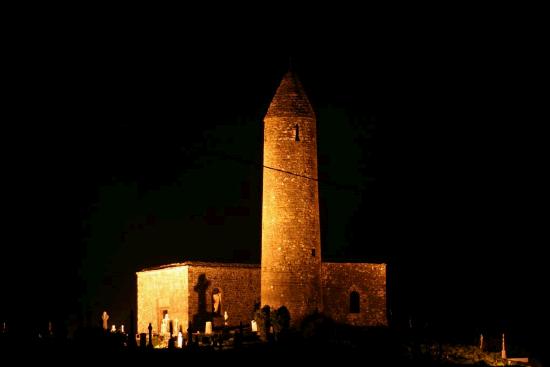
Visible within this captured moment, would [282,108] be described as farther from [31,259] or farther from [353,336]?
[31,259]

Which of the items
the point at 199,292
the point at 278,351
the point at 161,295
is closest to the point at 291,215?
the point at 199,292

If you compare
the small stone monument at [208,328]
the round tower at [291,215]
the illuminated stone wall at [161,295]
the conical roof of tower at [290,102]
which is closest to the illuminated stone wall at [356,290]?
the round tower at [291,215]

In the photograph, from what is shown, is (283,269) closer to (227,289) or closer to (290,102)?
(227,289)

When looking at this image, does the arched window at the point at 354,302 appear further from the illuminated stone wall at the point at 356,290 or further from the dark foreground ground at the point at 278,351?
the dark foreground ground at the point at 278,351


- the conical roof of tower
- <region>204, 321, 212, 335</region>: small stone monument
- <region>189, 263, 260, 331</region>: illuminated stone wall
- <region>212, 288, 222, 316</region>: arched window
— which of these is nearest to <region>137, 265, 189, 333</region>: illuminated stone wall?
<region>189, 263, 260, 331</region>: illuminated stone wall

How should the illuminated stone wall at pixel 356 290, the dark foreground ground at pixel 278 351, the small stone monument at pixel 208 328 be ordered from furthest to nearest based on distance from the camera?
the illuminated stone wall at pixel 356 290
the small stone monument at pixel 208 328
the dark foreground ground at pixel 278 351

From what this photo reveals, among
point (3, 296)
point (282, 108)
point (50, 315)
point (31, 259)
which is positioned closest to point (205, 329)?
point (282, 108)

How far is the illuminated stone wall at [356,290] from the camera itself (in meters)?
43.2

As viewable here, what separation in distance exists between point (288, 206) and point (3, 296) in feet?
63.7

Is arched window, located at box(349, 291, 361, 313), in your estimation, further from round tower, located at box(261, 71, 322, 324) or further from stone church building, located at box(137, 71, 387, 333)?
round tower, located at box(261, 71, 322, 324)

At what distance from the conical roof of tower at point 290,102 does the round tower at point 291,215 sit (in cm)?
4

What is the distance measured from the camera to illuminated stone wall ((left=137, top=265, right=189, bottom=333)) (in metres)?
41.7

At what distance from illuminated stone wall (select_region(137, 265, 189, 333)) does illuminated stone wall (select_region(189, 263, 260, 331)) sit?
39 centimetres

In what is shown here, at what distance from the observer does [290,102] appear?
41.5m
